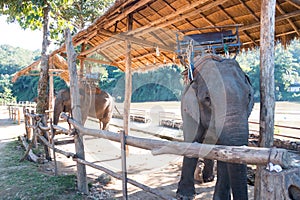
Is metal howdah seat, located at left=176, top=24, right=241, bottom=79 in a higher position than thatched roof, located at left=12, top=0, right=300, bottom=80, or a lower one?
lower

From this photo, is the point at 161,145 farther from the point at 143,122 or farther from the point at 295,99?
the point at 295,99

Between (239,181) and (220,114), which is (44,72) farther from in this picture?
(239,181)

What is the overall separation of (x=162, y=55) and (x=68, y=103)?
131 inches

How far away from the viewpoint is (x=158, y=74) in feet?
100

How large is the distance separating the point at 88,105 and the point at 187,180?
5.16m

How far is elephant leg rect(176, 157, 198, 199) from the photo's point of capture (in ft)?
11.1

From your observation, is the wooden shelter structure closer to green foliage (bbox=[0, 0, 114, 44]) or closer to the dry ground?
the dry ground

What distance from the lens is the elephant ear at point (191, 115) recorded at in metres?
3.13

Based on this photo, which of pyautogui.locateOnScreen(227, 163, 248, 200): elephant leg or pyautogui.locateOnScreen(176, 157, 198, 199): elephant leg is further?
pyautogui.locateOnScreen(176, 157, 198, 199): elephant leg

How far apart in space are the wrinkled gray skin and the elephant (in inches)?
188

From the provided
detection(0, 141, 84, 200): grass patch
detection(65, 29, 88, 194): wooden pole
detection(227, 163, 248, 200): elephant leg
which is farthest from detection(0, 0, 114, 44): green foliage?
detection(227, 163, 248, 200): elephant leg

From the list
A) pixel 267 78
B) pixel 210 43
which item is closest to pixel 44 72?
pixel 210 43

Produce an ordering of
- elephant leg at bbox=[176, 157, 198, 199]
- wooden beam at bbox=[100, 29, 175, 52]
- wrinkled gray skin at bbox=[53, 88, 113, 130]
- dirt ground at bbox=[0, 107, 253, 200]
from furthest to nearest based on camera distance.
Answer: wrinkled gray skin at bbox=[53, 88, 113, 130] → wooden beam at bbox=[100, 29, 175, 52] → dirt ground at bbox=[0, 107, 253, 200] → elephant leg at bbox=[176, 157, 198, 199]

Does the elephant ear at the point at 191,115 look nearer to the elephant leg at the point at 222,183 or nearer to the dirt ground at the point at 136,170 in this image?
the elephant leg at the point at 222,183
